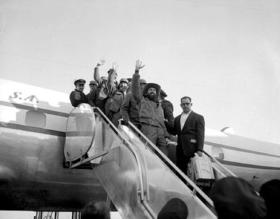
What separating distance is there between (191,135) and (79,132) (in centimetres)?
200

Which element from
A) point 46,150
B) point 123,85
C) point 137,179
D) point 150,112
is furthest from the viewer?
point 123,85

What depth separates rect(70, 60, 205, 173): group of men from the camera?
18.8ft

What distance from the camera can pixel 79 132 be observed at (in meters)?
5.84

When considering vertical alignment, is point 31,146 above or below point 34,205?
above

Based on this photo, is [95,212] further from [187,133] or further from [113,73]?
[113,73]

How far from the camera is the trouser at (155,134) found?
5.58 metres

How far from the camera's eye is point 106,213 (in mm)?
2129

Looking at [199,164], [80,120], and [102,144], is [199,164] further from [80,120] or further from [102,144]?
[80,120]

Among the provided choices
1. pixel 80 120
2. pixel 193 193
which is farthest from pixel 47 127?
pixel 193 193

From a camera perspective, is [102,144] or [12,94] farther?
[12,94]

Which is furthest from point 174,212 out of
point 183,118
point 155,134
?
point 183,118

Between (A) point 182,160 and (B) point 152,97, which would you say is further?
(B) point 152,97

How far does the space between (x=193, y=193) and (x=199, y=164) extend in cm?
150

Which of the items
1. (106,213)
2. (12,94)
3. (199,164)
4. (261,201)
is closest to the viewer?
(261,201)
